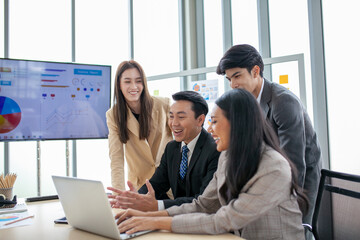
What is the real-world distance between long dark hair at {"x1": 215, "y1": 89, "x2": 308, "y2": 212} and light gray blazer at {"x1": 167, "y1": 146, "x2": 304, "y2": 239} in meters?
0.03

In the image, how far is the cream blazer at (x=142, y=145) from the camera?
2516 mm

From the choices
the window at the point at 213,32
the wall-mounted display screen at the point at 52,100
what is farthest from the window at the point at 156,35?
the wall-mounted display screen at the point at 52,100

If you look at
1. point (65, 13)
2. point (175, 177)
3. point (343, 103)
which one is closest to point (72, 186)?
point (175, 177)

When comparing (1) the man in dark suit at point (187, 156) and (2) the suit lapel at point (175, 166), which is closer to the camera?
(1) the man in dark suit at point (187, 156)

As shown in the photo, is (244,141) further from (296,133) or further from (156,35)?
(156,35)

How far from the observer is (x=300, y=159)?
1.68 meters

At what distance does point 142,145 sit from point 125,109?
0.31 meters

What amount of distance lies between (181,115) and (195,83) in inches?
82.2

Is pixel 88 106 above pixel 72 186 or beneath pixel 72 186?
above

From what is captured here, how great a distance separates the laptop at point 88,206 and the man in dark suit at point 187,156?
397 millimetres

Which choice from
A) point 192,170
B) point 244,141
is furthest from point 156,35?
point 244,141

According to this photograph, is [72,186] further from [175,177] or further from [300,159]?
[300,159]

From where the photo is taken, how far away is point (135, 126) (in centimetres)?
253

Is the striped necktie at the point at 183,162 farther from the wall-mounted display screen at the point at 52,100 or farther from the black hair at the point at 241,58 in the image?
the wall-mounted display screen at the point at 52,100
